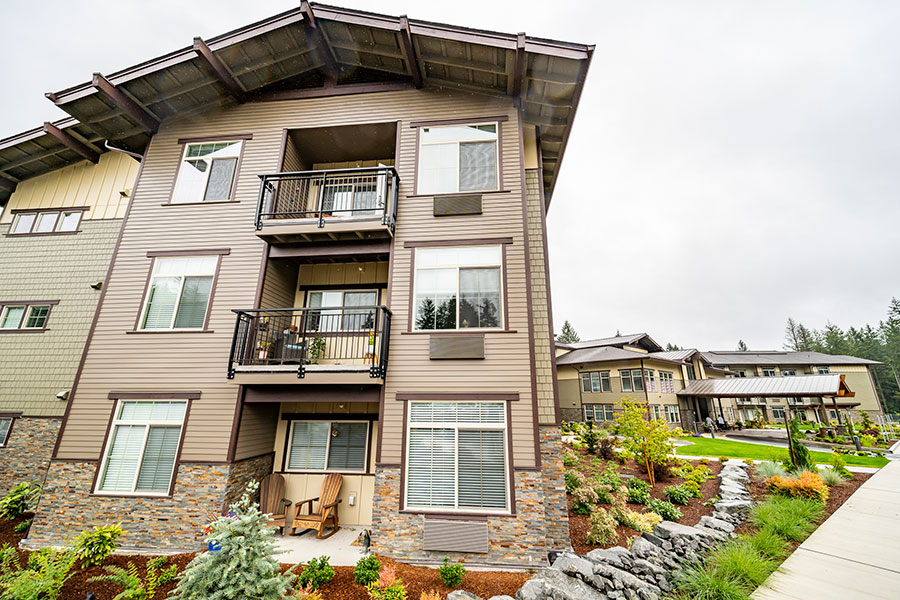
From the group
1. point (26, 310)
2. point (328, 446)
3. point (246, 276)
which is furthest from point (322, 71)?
point (26, 310)

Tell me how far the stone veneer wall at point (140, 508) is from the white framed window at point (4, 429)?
4.41m

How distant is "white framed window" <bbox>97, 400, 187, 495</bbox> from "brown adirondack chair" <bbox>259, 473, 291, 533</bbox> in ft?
5.67

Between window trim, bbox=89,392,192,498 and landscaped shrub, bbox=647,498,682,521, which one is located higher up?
window trim, bbox=89,392,192,498

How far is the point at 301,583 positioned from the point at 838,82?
1362 inches

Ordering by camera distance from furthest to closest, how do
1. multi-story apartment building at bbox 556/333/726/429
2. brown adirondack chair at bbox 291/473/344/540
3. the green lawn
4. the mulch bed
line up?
1. multi-story apartment building at bbox 556/333/726/429
2. the green lawn
3. brown adirondack chair at bbox 291/473/344/540
4. the mulch bed

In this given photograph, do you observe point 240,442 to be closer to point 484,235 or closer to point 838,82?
point 484,235

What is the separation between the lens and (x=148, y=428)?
24.1 feet

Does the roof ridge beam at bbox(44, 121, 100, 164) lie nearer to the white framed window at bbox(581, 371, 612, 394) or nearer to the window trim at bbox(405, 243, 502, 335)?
the window trim at bbox(405, 243, 502, 335)

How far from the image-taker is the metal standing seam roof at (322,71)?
26.3 ft

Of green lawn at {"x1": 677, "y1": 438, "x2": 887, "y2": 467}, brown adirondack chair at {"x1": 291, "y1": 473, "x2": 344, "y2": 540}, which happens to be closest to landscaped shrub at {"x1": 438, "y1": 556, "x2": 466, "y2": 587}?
brown adirondack chair at {"x1": 291, "y1": 473, "x2": 344, "y2": 540}

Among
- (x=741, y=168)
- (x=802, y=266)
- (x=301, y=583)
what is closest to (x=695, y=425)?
(x=301, y=583)

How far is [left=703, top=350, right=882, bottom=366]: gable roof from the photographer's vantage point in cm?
3375

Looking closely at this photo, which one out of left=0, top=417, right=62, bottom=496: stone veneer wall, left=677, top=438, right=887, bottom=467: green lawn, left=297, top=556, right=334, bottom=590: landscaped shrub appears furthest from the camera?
left=677, top=438, right=887, bottom=467: green lawn

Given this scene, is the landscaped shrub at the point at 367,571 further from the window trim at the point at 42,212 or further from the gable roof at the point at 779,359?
the gable roof at the point at 779,359
